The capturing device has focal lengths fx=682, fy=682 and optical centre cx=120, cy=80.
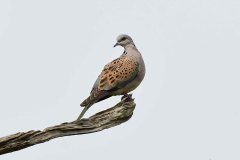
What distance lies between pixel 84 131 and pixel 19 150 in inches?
→ 36.2

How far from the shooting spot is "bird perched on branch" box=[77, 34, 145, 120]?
980 centimetres

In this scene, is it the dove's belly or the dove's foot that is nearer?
the dove's foot

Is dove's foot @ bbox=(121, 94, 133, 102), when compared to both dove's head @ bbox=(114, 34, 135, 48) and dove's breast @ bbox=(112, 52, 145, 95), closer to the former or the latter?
dove's breast @ bbox=(112, 52, 145, 95)

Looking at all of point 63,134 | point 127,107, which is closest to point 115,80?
point 127,107

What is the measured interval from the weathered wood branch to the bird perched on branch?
561mm

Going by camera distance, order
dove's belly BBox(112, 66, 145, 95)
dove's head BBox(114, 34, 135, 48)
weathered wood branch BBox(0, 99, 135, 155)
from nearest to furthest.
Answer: weathered wood branch BBox(0, 99, 135, 155) < dove's belly BBox(112, 66, 145, 95) < dove's head BBox(114, 34, 135, 48)

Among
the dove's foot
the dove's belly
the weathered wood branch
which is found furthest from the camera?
the dove's belly

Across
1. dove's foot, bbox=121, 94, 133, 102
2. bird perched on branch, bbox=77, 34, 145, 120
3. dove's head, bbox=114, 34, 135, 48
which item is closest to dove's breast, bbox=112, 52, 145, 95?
bird perched on branch, bbox=77, 34, 145, 120

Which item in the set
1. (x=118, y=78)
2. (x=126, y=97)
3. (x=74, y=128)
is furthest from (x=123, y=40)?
(x=74, y=128)

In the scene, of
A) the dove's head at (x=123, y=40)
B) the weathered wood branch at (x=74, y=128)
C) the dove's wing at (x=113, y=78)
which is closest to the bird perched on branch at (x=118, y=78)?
the dove's wing at (x=113, y=78)

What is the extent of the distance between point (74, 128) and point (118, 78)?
1.68 m

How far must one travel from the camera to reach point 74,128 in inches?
338

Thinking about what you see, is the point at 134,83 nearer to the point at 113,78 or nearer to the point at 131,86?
the point at 131,86

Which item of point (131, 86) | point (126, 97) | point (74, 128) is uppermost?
point (131, 86)
